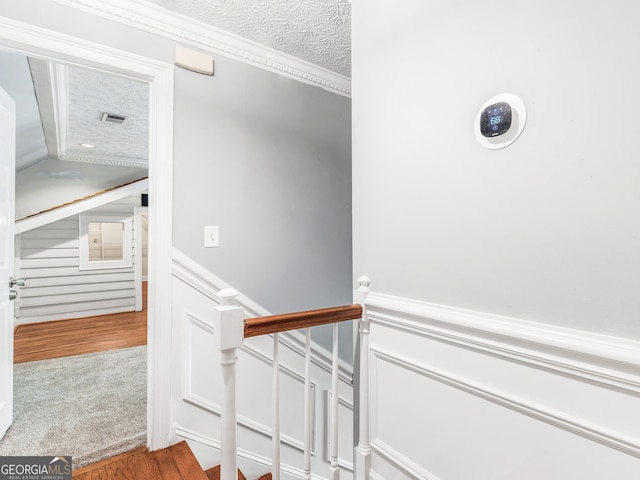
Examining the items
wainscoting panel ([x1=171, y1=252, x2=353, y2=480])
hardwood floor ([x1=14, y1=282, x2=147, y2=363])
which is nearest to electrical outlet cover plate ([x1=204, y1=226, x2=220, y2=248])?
wainscoting panel ([x1=171, y1=252, x2=353, y2=480])

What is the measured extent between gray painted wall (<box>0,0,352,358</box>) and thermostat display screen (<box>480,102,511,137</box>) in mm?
1338

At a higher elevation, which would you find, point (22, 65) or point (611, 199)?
point (22, 65)

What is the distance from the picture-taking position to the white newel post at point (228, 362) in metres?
1.08

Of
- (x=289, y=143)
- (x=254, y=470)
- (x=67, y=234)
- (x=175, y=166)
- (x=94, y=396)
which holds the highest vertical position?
(x=289, y=143)

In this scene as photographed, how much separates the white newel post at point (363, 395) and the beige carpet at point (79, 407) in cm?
120

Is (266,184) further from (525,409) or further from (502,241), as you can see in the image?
(525,409)

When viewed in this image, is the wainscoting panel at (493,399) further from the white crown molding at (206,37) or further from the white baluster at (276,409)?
the white crown molding at (206,37)

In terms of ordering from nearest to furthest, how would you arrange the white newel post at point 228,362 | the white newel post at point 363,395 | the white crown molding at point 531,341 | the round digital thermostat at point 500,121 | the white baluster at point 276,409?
the white crown molding at point 531,341, the round digital thermostat at point 500,121, the white newel post at point 228,362, the white baluster at point 276,409, the white newel post at point 363,395

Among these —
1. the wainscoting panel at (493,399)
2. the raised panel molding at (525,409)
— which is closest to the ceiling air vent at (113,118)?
the wainscoting panel at (493,399)

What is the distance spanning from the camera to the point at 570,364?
2.79 feet

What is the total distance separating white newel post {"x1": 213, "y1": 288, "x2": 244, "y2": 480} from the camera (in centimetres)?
108

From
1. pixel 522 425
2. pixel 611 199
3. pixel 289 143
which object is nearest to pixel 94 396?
pixel 289 143

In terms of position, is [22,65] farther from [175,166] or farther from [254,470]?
[254,470]

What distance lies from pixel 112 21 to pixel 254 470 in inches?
99.5
